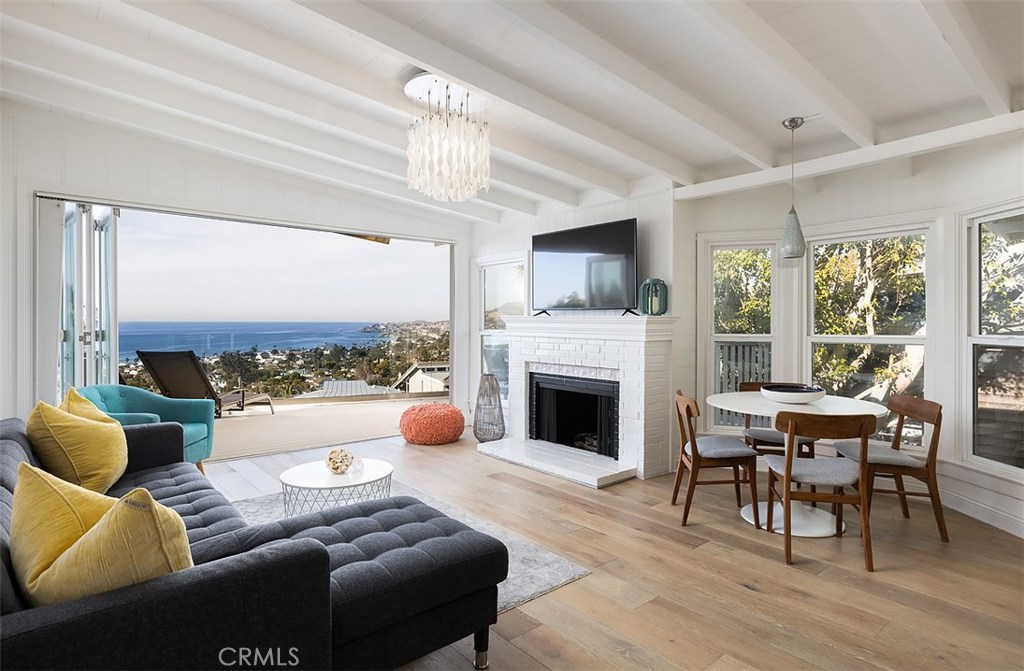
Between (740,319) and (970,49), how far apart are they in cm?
257

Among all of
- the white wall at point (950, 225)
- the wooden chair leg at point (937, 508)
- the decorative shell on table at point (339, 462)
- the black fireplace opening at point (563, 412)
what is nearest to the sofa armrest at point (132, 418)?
the decorative shell on table at point (339, 462)

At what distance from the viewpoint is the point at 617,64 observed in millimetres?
2658

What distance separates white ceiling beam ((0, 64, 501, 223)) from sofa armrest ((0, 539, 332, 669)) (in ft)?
12.1

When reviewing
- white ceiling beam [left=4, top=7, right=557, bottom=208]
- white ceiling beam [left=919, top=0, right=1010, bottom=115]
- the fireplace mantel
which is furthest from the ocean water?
white ceiling beam [left=919, top=0, right=1010, bottom=115]

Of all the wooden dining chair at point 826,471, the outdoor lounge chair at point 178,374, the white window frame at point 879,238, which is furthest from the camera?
the outdoor lounge chair at point 178,374

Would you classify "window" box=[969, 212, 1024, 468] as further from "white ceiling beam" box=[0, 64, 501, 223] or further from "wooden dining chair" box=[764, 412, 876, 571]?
"white ceiling beam" box=[0, 64, 501, 223]

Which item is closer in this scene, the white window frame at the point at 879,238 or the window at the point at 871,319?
the white window frame at the point at 879,238

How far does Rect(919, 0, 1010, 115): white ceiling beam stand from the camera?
215cm

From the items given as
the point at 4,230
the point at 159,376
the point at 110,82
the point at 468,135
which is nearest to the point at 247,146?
the point at 110,82

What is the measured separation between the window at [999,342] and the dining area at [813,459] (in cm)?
41

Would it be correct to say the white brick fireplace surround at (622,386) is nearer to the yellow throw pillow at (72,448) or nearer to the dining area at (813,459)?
the dining area at (813,459)

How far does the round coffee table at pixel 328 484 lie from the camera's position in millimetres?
2986

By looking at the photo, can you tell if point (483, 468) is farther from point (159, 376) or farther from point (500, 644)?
point (159, 376)

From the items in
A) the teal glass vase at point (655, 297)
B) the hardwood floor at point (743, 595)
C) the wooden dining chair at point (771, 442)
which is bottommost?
the hardwood floor at point (743, 595)
